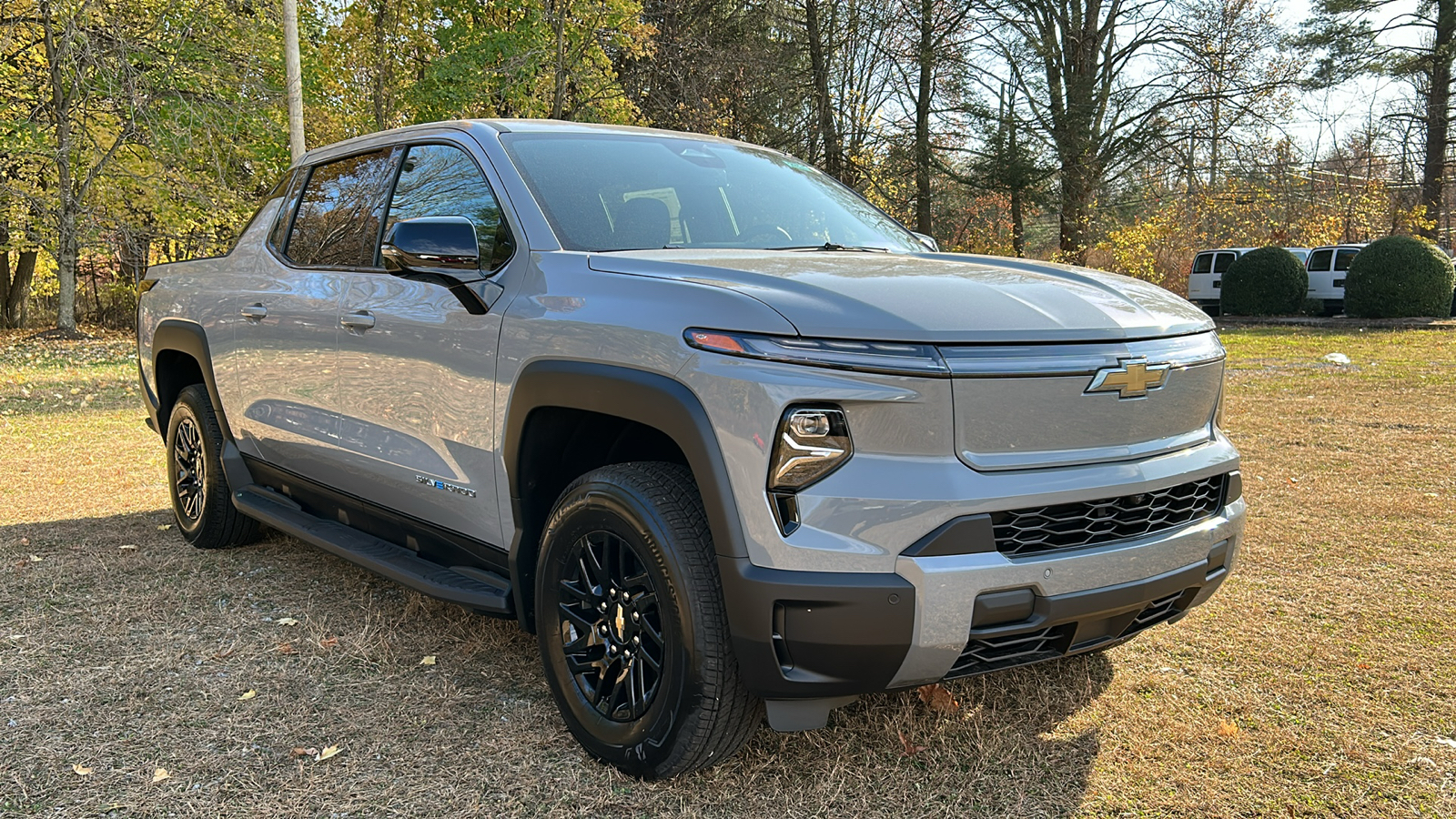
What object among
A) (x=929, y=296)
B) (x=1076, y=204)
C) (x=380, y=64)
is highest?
(x=380, y=64)

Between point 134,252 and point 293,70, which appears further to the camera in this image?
point 134,252

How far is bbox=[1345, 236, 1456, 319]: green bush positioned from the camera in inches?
822

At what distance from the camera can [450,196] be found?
3.60 meters

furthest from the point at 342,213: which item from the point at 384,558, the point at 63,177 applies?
the point at 63,177

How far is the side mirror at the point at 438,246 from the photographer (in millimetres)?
3135

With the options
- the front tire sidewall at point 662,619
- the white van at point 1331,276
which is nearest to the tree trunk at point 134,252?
the front tire sidewall at point 662,619

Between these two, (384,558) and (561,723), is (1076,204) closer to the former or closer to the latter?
(384,558)

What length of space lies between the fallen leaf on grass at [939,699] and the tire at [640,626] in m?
0.83

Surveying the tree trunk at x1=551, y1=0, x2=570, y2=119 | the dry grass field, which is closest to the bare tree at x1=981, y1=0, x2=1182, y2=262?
the tree trunk at x1=551, y1=0, x2=570, y2=119

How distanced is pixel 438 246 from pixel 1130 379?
198 cm

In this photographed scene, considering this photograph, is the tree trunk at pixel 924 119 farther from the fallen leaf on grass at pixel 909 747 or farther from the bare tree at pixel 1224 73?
the fallen leaf on grass at pixel 909 747

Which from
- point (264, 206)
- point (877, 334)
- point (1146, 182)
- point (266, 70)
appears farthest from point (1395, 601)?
point (1146, 182)

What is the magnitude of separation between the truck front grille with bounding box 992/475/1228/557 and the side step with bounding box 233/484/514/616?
157 cm

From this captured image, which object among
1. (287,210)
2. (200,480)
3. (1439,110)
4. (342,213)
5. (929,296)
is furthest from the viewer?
(1439,110)
